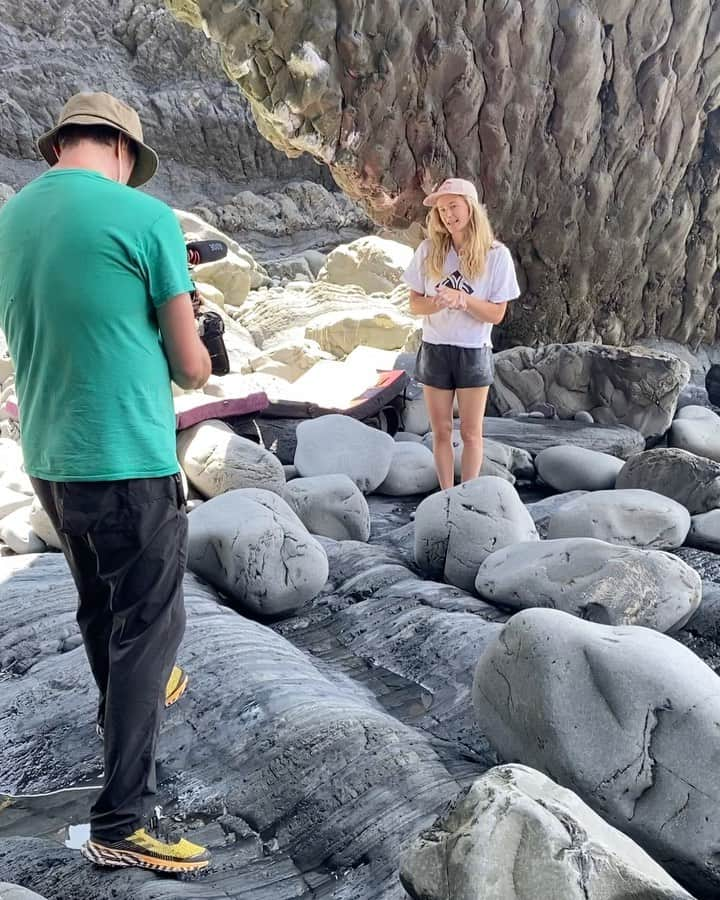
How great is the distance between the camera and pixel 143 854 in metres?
1.73

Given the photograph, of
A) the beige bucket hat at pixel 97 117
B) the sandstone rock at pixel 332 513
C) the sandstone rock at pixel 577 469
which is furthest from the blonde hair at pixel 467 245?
the beige bucket hat at pixel 97 117

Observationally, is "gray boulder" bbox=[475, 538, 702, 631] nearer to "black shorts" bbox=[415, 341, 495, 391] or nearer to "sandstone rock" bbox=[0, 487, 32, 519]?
"black shorts" bbox=[415, 341, 495, 391]

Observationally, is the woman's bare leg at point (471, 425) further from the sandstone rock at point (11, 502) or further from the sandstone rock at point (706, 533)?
the sandstone rock at point (11, 502)

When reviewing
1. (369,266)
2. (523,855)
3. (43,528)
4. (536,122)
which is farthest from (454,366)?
(369,266)

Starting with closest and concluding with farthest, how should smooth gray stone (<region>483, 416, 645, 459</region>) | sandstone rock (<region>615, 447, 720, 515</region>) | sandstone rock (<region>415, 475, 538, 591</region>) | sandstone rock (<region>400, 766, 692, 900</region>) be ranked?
sandstone rock (<region>400, 766, 692, 900</region>), sandstone rock (<region>415, 475, 538, 591</region>), sandstone rock (<region>615, 447, 720, 515</region>), smooth gray stone (<region>483, 416, 645, 459</region>)

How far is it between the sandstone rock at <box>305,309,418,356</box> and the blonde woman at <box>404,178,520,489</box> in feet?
18.9

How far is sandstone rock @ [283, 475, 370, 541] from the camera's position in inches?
161

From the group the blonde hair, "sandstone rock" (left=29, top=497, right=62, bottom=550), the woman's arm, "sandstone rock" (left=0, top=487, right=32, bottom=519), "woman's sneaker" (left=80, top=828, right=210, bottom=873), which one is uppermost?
the blonde hair

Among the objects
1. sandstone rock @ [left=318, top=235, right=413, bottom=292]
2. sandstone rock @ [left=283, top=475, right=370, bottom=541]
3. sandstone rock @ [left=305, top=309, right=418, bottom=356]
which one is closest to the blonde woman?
sandstone rock @ [left=283, top=475, right=370, bottom=541]

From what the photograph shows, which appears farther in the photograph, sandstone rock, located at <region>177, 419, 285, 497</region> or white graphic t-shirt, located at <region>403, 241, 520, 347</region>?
sandstone rock, located at <region>177, 419, 285, 497</region>

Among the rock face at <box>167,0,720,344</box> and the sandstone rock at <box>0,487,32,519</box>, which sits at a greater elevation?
the rock face at <box>167,0,720,344</box>

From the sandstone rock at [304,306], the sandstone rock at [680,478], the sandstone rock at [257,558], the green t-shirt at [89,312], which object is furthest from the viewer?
the sandstone rock at [304,306]

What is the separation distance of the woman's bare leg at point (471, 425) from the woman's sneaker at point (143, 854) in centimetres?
269

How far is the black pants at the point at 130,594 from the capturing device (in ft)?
5.43
